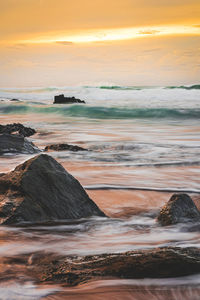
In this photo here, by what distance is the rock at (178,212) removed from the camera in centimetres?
328

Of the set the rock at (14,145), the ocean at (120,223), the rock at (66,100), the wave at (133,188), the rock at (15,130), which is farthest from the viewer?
the rock at (66,100)

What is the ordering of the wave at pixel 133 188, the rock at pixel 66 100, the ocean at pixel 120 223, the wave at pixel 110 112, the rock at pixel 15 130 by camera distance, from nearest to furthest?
the ocean at pixel 120 223
the wave at pixel 133 188
the rock at pixel 15 130
the wave at pixel 110 112
the rock at pixel 66 100

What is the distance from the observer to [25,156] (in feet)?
23.0

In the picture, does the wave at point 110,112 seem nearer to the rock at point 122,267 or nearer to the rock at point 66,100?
the rock at point 66,100

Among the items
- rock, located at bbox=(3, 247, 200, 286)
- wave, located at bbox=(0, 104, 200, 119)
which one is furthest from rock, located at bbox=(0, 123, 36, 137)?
wave, located at bbox=(0, 104, 200, 119)

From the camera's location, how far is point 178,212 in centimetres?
330

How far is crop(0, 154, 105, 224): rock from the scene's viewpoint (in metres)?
3.12

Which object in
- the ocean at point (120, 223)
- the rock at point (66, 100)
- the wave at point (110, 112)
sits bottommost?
the ocean at point (120, 223)

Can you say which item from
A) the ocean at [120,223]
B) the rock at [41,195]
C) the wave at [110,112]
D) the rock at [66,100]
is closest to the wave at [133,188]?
the ocean at [120,223]

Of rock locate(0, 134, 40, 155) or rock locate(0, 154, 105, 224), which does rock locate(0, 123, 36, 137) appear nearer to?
rock locate(0, 134, 40, 155)

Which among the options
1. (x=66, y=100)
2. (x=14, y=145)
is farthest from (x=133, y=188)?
(x=66, y=100)

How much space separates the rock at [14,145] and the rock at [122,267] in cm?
499

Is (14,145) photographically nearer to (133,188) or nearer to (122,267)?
(133,188)

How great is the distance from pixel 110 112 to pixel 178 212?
19.8m
